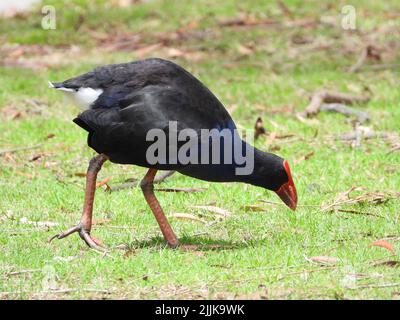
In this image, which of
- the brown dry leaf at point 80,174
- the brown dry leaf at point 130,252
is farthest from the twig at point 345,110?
the brown dry leaf at point 130,252

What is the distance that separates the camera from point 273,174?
6.24m

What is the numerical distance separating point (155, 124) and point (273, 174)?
909mm

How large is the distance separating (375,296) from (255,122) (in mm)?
4774

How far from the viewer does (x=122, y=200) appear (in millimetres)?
7441

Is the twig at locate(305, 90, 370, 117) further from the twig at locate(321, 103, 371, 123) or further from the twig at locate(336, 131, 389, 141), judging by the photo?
the twig at locate(336, 131, 389, 141)

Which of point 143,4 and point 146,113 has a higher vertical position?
point 146,113

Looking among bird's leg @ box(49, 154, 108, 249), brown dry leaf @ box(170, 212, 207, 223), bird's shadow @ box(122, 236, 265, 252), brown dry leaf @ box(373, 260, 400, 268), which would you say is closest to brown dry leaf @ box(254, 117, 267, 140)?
brown dry leaf @ box(170, 212, 207, 223)

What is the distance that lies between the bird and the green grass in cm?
44

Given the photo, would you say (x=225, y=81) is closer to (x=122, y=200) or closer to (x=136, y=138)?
(x=122, y=200)

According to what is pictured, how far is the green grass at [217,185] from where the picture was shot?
216 inches

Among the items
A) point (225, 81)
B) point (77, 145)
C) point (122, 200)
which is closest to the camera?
point (122, 200)

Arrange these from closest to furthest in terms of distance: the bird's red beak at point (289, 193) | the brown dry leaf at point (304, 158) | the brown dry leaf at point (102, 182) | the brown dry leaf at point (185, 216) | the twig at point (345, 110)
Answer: the bird's red beak at point (289, 193) → the brown dry leaf at point (185, 216) → the brown dry leaf at point (102, 182) → the brown dry leaf at point (304, 158) → the twig at point (345, 110)

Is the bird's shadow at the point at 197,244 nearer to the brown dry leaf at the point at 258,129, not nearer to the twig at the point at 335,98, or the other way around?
the brown dry leaf at the point at 258,129
